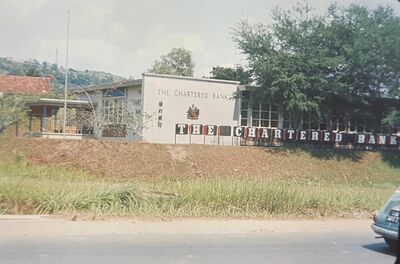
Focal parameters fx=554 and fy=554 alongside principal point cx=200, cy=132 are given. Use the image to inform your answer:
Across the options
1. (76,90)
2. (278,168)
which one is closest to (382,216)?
(278,168)

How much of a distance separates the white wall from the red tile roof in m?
8.83

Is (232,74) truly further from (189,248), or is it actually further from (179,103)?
(189,248)

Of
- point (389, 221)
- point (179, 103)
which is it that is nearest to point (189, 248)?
point (389, 221)

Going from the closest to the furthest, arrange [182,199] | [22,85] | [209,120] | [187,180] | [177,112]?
[182,199] → [187,180] → [177,112] → [209,120] → [22,85]

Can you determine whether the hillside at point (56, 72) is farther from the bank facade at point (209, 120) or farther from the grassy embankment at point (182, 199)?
the grassy embankment at point (182, 199)

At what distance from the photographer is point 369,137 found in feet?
115

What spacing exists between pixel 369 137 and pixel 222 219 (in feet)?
80.8

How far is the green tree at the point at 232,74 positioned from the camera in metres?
36.7

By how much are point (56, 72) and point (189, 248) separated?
4168 cm

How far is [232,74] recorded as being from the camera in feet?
166

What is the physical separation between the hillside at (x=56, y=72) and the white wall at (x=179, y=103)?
861 centimetres

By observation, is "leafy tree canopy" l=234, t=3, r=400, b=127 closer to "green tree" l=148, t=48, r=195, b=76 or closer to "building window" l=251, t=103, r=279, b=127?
"building window" l=251, t=103, r=279, b=127

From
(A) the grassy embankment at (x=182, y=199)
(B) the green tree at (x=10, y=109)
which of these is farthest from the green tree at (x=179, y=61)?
(A) the grassy embankment at (x=182, y=199)

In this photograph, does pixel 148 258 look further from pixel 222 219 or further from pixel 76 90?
pixel 76 90
